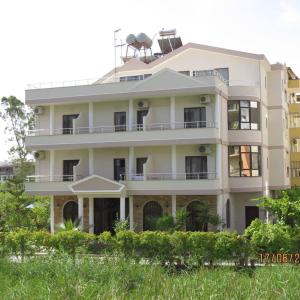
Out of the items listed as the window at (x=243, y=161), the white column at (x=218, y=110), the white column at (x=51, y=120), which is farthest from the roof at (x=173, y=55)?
the window at (x=243, y=161)

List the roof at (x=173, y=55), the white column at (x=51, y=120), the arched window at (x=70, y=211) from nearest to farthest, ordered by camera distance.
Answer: the arched window at (x=70, y=211) → the roof at (x=173, y=55) → the white column at (x=51, y=120)

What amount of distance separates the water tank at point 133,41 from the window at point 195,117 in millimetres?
8665

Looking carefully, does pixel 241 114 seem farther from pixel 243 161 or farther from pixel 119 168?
pixel 119 168

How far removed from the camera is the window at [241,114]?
88.3 feet

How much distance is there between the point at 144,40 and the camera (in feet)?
107

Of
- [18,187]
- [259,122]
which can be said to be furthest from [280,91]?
[18,187]

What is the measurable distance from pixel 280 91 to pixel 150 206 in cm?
1098

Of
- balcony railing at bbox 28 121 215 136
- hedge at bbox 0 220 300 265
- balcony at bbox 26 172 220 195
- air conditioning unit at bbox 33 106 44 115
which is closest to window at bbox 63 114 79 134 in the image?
balcony railing at bbox 28 121 215 136

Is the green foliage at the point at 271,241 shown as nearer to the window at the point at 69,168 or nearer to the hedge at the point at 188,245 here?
the hedge at the point at 188,245

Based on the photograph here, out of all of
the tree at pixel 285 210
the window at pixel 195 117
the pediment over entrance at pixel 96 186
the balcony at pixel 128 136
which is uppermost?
the window at pixel 195 117

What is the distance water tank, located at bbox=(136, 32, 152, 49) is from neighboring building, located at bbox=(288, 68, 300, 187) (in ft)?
34.0

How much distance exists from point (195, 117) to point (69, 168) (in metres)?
7.60

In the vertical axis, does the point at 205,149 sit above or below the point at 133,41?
below

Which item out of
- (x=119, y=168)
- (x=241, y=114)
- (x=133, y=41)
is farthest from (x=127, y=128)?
(x=133, y=41)
